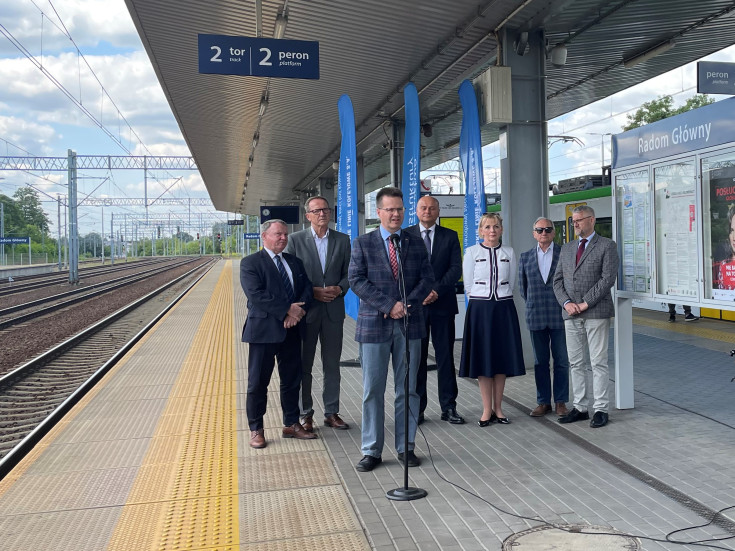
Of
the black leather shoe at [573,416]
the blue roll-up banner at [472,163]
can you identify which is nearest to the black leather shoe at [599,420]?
the black leather shoe at [573,416]

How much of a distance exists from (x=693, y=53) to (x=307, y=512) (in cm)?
1155

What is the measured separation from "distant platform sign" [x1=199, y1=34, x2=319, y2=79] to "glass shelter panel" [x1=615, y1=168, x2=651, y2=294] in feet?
13.8

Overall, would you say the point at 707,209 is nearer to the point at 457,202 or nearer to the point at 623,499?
the point at 623,499

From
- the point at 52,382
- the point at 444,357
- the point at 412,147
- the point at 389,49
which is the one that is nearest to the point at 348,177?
the point at 412,147

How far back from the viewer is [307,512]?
13.6 ft

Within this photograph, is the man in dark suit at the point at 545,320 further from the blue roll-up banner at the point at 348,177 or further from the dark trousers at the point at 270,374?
the blue roll-up banner at the point at 348,177

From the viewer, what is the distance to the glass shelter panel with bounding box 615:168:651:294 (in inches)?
253

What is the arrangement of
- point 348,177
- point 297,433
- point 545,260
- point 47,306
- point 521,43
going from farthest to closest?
point 47,306, point 348,177, point 521,43, point 545,260, point 297,433

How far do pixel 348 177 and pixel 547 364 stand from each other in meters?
5.88

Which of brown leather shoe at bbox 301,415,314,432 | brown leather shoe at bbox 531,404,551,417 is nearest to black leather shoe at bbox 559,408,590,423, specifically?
brown leather shoe at bbox 531,404,551,417

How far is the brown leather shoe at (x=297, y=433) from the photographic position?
579cm

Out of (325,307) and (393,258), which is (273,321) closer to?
(325,307)

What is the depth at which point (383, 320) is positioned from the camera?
4965 millimetres

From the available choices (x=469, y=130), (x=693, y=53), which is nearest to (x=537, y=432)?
(x=469, y=130)
